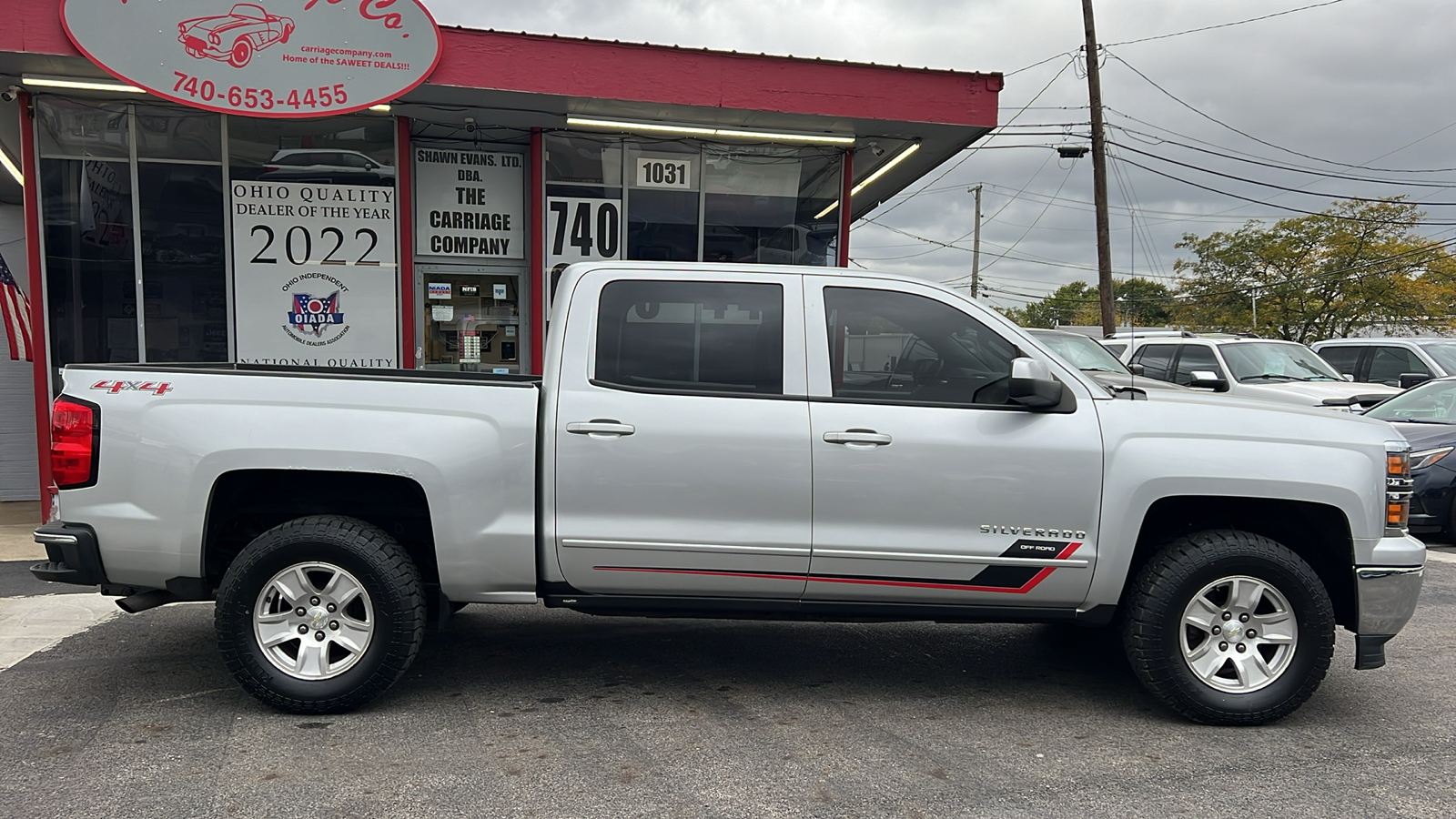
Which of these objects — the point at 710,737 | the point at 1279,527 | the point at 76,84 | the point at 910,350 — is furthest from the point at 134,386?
the point at 76,84

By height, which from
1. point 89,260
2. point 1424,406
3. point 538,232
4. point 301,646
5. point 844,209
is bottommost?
point 301,646

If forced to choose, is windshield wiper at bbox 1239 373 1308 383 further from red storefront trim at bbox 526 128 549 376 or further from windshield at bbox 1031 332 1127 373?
red storefront trim at bbox 526 128 549 376

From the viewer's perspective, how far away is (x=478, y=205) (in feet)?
36.3

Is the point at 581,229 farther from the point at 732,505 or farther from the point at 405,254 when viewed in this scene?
the point at 732,505

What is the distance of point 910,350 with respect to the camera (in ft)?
15.1

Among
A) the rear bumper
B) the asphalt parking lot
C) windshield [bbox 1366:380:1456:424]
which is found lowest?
the asphalt parking lot

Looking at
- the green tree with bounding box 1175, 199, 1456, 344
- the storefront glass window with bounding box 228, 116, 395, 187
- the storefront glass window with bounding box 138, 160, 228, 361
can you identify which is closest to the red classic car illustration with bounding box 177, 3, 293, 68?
the storefront glass window with bounding box 228, 116, 395, 187

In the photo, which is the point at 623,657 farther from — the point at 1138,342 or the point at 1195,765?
the point at 1138,342

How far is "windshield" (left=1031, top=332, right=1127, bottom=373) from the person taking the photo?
1120 centimetres

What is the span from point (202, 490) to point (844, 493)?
8.92 ft

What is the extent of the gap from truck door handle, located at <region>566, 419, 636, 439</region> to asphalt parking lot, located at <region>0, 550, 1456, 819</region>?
1235 mm

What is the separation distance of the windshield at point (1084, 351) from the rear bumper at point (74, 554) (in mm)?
9189

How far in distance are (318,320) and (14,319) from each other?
308 cm

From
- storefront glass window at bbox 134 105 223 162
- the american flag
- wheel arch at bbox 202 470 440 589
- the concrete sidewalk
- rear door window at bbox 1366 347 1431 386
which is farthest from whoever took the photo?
rear door window at bbox 1366 347 1431 386
